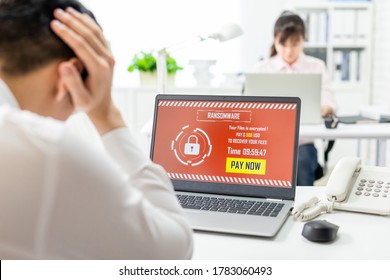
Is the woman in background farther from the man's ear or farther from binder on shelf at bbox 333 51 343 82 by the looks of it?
the man's ear

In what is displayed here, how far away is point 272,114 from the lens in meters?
1.37

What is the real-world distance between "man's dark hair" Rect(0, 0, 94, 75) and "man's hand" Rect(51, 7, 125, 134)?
0.02 metres

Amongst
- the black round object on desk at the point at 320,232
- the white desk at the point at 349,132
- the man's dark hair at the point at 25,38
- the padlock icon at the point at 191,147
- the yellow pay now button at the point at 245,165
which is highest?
the man's dark hair at the point at 25,38

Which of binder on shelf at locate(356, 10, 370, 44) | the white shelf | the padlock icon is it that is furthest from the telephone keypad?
binder on shelf at locate(356, 10, 370, 44)

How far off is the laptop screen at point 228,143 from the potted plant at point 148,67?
3034 millimetres

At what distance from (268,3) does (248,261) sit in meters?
4.24

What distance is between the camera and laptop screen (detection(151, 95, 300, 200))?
1339mm

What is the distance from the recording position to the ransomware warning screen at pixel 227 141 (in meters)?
1.34

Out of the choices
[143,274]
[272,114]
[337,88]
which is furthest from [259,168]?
[337,88]

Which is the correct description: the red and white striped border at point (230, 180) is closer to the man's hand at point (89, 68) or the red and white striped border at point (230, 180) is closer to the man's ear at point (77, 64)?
the man's hand at point (89, 68)

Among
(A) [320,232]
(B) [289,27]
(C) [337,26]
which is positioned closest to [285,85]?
(B) [289,27]

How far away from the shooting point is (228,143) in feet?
4.56

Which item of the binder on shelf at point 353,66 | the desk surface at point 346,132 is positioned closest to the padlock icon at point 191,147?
the desk surface at point 346,132

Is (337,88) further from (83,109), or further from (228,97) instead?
(83,109)
